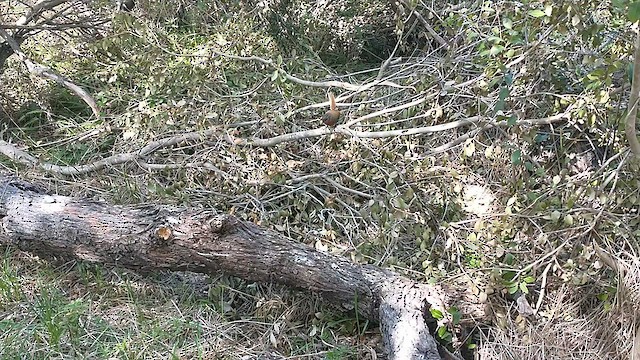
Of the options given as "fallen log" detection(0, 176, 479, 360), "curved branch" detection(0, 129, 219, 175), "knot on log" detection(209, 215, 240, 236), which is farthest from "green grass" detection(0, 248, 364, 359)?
"curved branch" detection(0, 129, 219, 175)

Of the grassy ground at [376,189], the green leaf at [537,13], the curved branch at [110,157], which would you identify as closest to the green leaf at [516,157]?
the grassy ground at [376,189]

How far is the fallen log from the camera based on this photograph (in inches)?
93.2

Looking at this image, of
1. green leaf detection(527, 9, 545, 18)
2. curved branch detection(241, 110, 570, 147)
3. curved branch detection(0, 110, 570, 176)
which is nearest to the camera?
green leaf detection(527, 9, 545, 18)

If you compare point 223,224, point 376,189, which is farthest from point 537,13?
point 223,224

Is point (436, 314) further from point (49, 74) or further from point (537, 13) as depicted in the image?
point (49, 74)

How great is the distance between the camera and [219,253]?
2.46m

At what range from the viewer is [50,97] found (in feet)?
13.2

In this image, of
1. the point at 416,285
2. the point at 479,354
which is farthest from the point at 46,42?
the point at 479,354

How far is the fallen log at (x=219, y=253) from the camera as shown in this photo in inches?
93.2

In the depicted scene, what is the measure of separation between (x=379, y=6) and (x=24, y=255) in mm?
2588

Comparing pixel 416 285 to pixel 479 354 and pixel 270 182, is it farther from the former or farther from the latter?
pixel 270 182

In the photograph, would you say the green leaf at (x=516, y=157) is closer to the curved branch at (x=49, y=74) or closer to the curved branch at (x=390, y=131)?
the curved branch at (x=390, y=131)

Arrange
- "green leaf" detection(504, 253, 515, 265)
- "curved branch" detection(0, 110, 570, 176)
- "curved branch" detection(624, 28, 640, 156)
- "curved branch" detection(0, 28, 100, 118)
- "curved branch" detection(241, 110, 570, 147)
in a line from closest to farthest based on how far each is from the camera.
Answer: "curved branch" detection(624, 28, 640, 156) < "green leaf" detection(504, 253, 515, 265) < "curved branch" detection(241, 110, 570, 147) < "curved branch" detection(0, 110, 570, 176) < "curved branch" detection(0, 28, 100, 118)

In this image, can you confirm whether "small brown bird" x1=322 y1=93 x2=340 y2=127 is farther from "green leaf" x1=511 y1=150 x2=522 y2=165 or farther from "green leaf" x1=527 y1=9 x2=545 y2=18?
"green leaf" x1=527 y1=9 x2=545 y2=18
